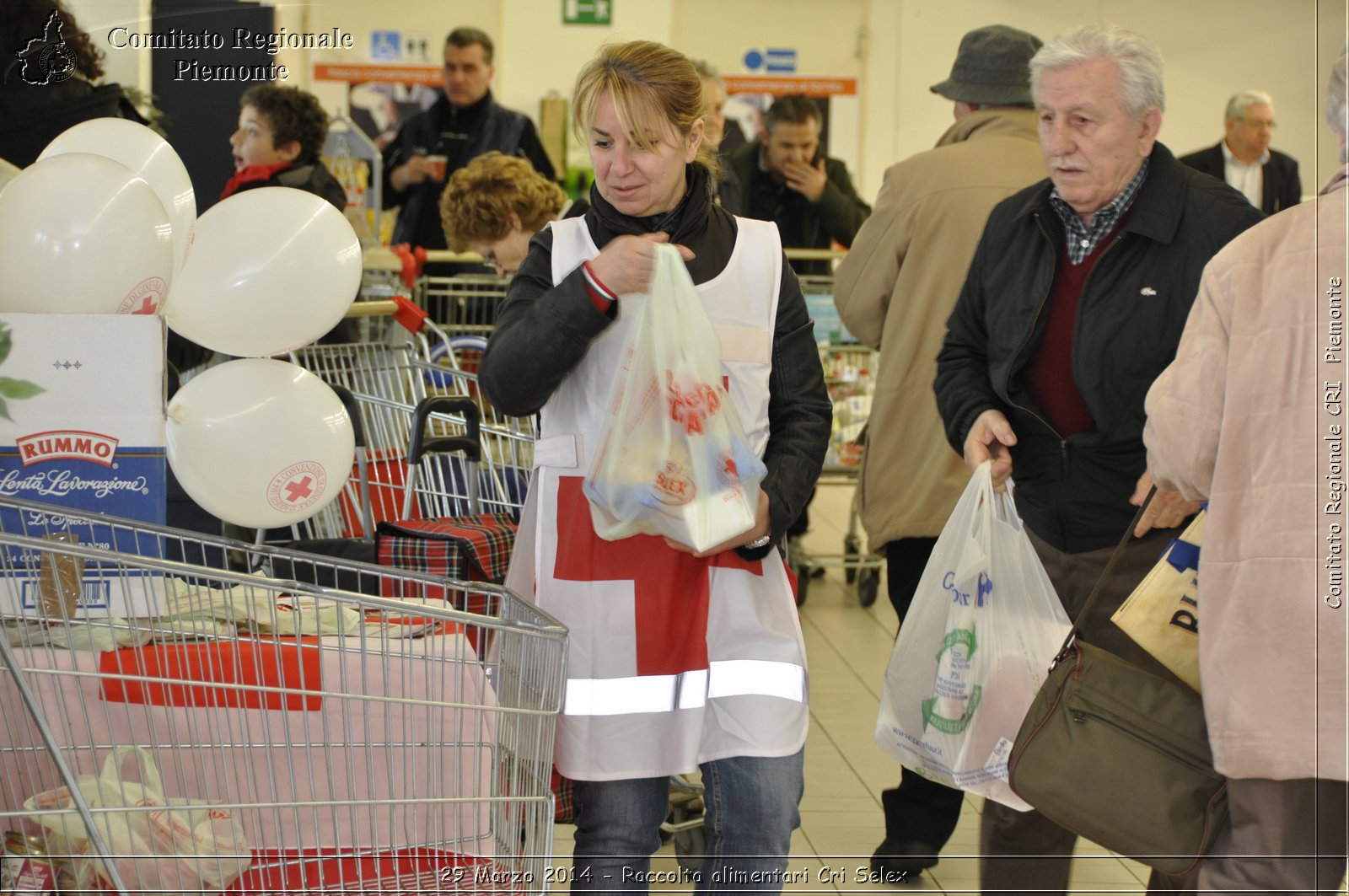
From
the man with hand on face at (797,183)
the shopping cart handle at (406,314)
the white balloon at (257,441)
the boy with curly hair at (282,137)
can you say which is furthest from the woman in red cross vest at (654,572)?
the man with hand on face at (797,183)

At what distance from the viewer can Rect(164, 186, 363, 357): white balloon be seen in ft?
7.13

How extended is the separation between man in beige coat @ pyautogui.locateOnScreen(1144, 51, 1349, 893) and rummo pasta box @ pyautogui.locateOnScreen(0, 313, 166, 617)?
4.93 feet

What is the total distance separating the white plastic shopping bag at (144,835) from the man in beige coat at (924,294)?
6.29ft

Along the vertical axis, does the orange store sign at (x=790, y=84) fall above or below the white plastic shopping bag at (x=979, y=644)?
above

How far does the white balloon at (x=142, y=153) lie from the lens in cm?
235

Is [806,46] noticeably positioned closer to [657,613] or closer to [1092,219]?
[1092,219]

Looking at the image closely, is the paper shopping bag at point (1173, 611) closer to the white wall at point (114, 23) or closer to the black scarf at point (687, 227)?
the black scarf at point (687, 227)

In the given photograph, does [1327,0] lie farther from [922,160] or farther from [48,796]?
[48,796]

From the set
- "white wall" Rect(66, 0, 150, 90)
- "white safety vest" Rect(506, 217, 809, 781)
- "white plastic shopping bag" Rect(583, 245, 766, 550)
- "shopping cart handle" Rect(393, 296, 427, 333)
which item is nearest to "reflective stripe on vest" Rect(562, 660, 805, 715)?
"white safety vest" Rect(506, 217, 809, 781)

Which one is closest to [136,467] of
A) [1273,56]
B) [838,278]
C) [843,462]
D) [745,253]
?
[745,253]

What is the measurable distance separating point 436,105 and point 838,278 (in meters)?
3.79

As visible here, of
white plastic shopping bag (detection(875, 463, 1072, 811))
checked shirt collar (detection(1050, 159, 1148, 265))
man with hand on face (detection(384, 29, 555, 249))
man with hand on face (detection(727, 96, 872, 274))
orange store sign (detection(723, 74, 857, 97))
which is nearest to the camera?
white plastic shopping bag (detection(875, 463, 1072, 811))

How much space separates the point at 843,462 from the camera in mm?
6164

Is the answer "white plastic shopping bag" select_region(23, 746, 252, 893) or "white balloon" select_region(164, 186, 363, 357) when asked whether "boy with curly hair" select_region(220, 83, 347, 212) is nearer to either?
"white balloon" select_region(164, 186, 363, 357)
